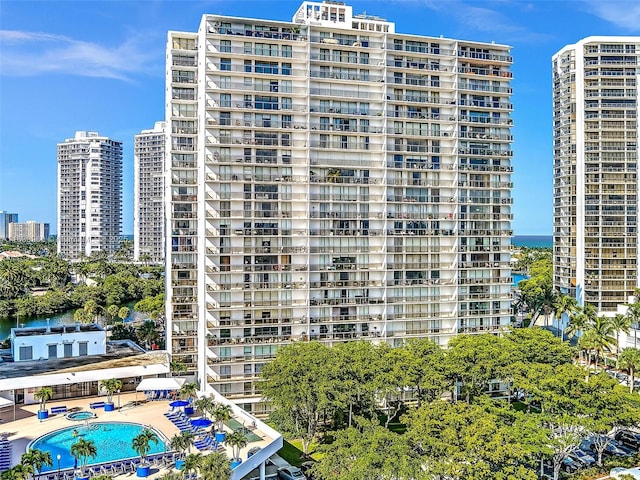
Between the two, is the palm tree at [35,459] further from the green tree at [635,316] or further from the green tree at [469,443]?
the green tree at [635,316]

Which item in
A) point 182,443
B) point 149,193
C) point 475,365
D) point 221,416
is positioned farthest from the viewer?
point 149,193

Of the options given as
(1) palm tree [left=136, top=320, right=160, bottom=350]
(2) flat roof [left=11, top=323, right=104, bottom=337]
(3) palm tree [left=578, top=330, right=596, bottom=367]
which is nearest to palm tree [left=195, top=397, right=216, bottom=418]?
(2) flat roof [left=11, top=323, right=104, bottom=337]

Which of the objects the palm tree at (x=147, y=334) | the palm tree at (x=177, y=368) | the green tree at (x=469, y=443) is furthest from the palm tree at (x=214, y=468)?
the palm tree at (x=147, y=334)

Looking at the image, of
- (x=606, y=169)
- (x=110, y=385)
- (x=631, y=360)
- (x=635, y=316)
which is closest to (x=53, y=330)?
(x=110, y=385)

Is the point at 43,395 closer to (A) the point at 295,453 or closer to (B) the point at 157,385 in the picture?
(B) the point at 157,385

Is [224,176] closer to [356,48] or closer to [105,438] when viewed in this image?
[356,48]

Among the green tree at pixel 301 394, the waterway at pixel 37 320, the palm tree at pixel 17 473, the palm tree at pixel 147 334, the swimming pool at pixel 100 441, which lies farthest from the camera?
the waterway at pixel 37 320

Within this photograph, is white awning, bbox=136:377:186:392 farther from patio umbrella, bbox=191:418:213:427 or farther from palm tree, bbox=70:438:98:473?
palm tree, bbox=70:438:98:473
